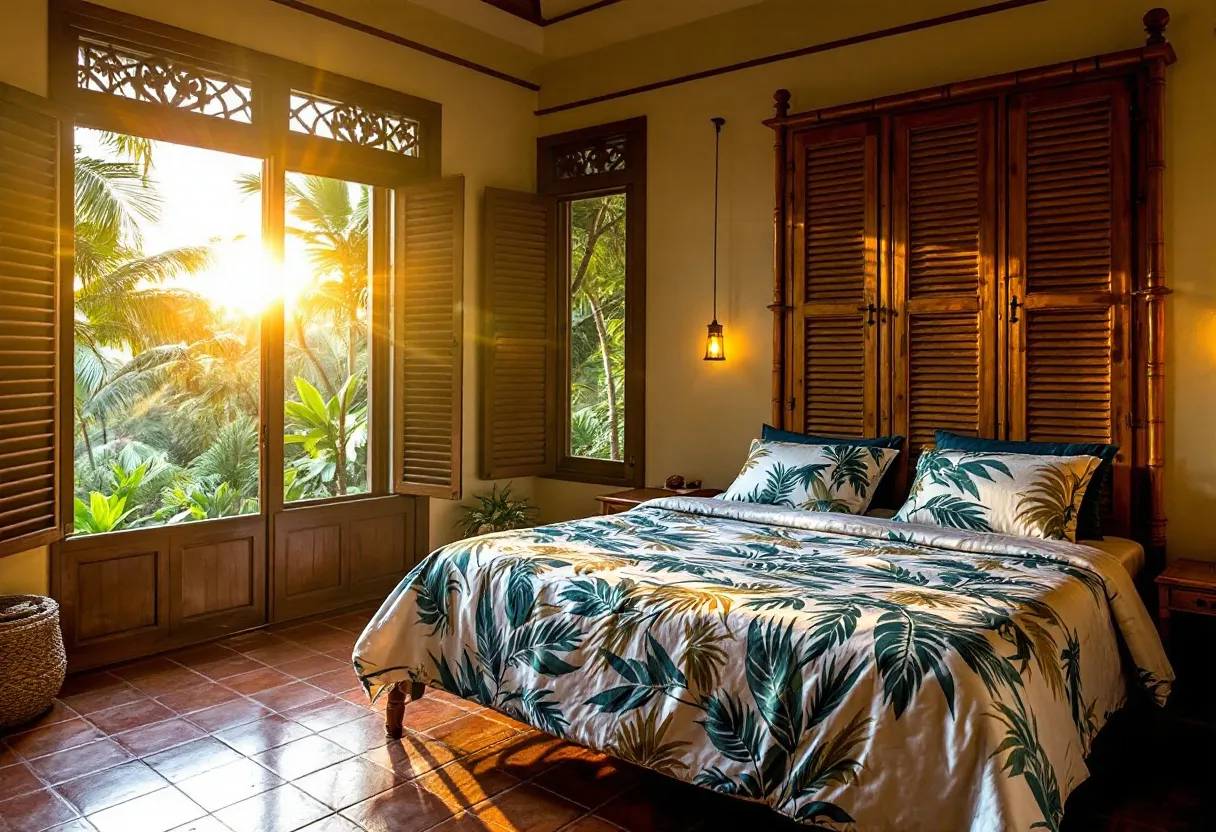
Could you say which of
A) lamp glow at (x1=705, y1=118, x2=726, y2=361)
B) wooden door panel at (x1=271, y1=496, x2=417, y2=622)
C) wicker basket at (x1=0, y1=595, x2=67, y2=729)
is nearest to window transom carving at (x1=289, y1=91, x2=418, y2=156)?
lamp glow at (x1=705, y1=118, x2=726, y2=361)

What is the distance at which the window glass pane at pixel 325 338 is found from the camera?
14.7 feet

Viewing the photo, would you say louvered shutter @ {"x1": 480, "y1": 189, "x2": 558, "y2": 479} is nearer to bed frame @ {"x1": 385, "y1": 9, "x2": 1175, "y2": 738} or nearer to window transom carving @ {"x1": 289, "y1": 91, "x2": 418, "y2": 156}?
window transom carving @ {"x1": 289, "y1": 91, "x2": 418, "y2": 156}

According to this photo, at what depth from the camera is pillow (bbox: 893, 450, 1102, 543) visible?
311 centimetres

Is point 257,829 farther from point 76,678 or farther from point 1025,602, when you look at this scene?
point 1025,602

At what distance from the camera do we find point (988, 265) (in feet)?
12.5

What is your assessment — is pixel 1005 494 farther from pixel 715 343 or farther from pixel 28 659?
pixel 28 659

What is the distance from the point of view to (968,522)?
324cm

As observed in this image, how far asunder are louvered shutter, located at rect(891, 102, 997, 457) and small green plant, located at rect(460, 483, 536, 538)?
2.17 metres

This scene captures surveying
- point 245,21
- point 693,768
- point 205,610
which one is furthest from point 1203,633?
point 245,21

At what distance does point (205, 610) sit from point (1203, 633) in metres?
4.04

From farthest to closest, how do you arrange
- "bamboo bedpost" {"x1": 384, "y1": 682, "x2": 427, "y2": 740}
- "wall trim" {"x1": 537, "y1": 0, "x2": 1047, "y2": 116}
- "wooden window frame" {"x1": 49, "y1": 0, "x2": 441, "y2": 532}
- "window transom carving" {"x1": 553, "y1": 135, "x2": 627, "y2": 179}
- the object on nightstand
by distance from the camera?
1. "window transom carving" {"x1": 553, "y1": 135, "x2": 627, "y2": 179}
2. the object on nightstand
3. "wall trim" {"x1": 537, "y1": 0, "x2": 1047, "y2": 116}
4. "wooden window frame" {"x1": 49, "y1": 0, "x2": 441, "y2": 532}
5. "bamboo bedpost" {"x1": 384, "y1": 682, "x2": 427, "y2": 740}

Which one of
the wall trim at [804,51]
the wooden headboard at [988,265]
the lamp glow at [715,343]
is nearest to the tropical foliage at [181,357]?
the wall trim at [804,51]

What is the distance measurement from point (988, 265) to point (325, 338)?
3.13 metres

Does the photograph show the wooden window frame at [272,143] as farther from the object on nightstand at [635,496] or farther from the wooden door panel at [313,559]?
the object on nightstand at [635,496]
